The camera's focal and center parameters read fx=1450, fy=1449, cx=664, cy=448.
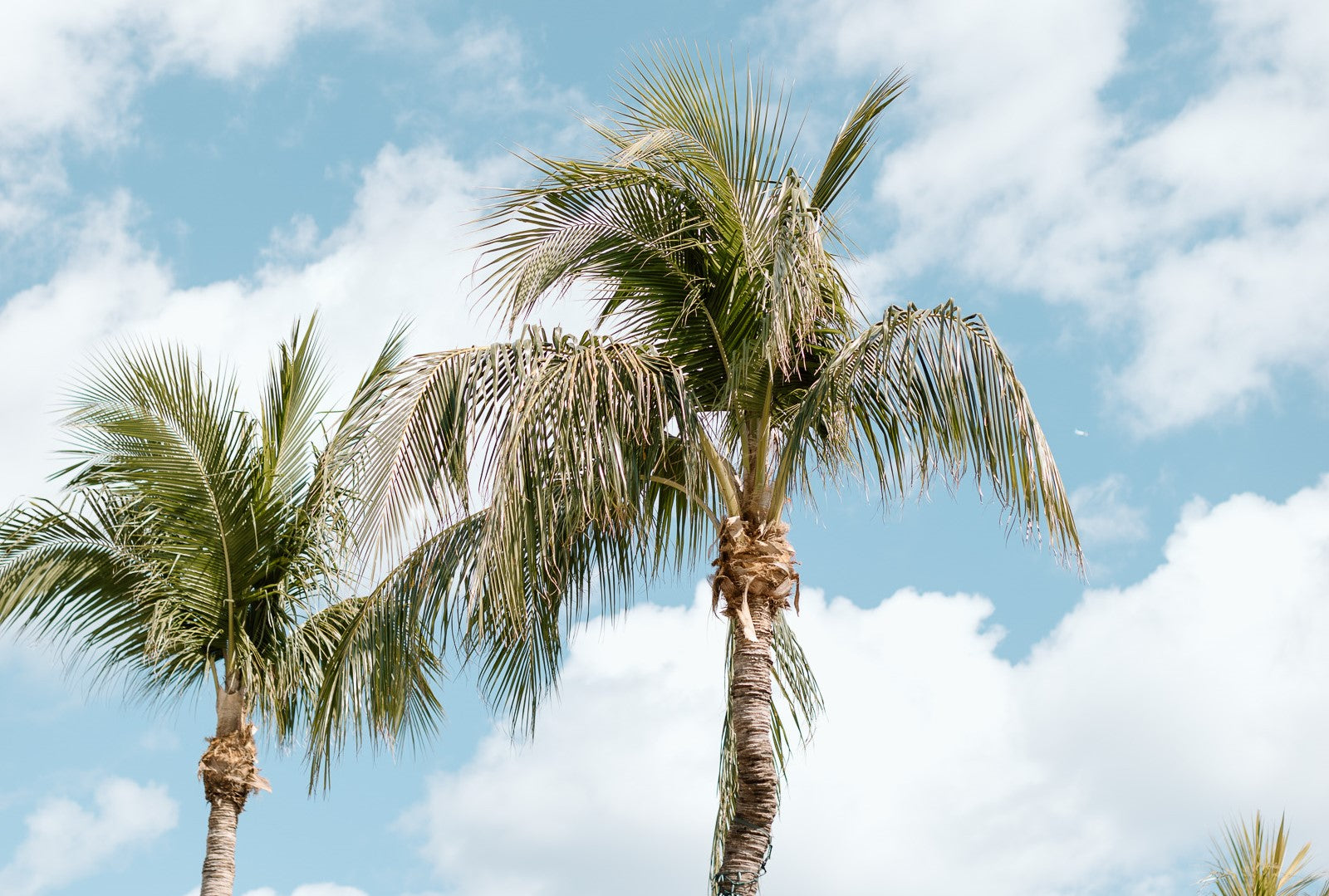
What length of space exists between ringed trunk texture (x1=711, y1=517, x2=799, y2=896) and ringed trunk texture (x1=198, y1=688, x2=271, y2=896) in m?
4.64

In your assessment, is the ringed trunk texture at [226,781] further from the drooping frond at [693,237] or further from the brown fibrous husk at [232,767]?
the drooping frond at [693,237]

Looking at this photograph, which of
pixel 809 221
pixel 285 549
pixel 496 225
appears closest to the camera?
pixel 809 221

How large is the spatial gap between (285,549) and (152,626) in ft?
4.15

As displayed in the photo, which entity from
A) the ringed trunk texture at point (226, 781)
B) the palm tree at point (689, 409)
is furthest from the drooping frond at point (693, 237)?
the ringed trunk texture at point (226, 781)

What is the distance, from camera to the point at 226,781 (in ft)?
37.8

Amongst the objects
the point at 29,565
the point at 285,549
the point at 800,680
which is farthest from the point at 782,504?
the point at 29,565

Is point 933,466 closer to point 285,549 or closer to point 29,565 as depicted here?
point 285,549

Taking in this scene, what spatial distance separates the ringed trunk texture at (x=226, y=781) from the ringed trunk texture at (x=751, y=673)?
464cm

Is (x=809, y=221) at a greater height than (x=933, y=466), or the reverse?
(x=809, y=221)

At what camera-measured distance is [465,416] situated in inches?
341

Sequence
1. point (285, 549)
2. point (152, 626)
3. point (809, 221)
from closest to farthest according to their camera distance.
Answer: point (809, 221) < point (152, 626) < point (285, 549)

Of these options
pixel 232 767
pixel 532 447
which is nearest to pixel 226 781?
pixel 232 767

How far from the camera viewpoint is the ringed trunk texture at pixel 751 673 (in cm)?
829

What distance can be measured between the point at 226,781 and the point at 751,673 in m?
5.09
